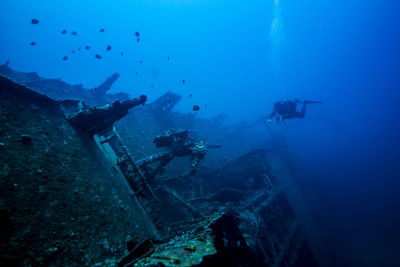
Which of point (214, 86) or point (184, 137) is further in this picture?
point (214, 86)

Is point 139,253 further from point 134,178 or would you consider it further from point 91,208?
point 134,178

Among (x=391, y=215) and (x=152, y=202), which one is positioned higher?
(x=152, y=202)

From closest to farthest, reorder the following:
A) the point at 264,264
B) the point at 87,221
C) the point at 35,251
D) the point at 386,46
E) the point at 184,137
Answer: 1. the point at 35,251
2. the point at 87,221
3. the point at 264,264
4. the point at 184,137
5. the point at 386,46

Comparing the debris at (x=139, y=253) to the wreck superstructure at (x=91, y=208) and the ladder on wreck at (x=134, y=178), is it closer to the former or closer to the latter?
the wreck superstructure at (x=91, y=208)

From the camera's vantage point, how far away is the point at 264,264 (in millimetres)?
6305

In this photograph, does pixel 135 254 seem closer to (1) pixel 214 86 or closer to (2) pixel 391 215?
(2) pixel 391 215

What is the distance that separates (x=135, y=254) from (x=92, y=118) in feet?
12.8

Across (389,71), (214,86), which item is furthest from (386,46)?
(214,86)

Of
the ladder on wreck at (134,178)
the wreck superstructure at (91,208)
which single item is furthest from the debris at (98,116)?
the ladder on wreck at (134,178)

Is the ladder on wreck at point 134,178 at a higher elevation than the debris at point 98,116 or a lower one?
lower

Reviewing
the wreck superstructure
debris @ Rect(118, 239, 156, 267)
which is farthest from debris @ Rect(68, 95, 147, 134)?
debris @ Rect(118, 239, 156, 267)

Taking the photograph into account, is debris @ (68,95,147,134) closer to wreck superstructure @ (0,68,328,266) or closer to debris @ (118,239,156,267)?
wreck superstructure @ (0,68,328,266)

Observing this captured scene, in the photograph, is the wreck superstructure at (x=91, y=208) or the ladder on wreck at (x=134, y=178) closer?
the wreck superstructure at (x=91, y=208)

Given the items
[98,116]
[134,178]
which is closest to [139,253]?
[98,116]
